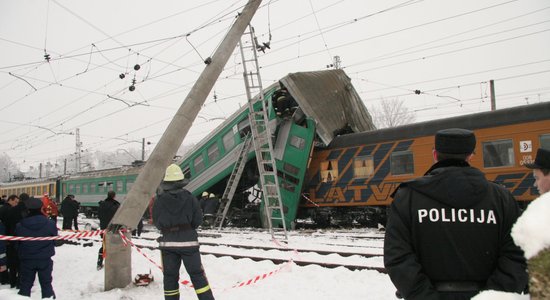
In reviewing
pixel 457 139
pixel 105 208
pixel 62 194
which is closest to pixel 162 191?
pixel 457 139

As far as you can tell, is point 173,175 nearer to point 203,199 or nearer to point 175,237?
point 175,237

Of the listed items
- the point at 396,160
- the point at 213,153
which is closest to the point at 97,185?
the point at 213,153

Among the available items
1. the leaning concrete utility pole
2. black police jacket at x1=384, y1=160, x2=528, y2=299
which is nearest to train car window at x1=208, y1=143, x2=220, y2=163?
the leaning concrete utility pole

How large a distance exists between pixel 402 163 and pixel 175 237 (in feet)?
31.7

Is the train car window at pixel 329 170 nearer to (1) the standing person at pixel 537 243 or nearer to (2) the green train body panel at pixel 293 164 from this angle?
(2) the green train body panel at pixel 293 164

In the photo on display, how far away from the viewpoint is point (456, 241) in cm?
220

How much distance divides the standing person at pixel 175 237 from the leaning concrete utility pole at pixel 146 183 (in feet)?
6.36

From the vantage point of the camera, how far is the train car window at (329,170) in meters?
14.8

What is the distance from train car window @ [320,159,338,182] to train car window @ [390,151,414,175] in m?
2.08

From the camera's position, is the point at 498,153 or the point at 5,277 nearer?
the point at 5,277

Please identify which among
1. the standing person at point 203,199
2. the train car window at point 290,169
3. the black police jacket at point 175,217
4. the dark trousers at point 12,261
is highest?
the train car window at point 290,169

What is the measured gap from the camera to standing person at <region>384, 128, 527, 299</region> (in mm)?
2168

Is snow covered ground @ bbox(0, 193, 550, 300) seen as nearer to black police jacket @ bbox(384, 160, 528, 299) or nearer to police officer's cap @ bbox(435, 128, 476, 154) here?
black police jacket @ bbox(384, 160, 528, 299)

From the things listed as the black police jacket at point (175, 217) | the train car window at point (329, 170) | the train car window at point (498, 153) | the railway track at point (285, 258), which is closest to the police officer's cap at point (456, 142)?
the black police jacket at point (175, 217)
